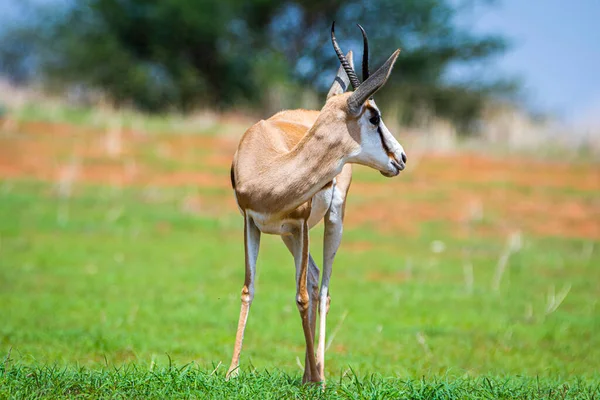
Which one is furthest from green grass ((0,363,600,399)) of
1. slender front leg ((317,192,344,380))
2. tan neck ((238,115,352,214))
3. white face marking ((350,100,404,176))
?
white face marking ((350,100,404,176))

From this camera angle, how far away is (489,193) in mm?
18703

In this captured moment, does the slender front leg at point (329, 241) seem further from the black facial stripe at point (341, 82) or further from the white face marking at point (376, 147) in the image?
the white face marking at point (376, 147)

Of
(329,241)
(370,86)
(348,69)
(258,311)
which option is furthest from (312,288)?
(258,311)

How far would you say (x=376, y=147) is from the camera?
16.1 ft

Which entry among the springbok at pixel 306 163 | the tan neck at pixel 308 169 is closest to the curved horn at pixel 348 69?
the springbok at pixel 306 163

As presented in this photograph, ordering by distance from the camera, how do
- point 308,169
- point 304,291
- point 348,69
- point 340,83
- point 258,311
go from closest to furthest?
point 308,169
point 348,69
point 304,291
point 340,83
point 258,311

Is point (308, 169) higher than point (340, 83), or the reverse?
point (340, 83)

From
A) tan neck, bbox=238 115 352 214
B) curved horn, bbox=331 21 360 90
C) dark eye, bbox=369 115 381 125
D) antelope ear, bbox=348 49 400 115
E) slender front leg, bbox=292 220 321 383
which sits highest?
curved horn, bbox=331 21 360 90

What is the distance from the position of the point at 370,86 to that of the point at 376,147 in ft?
1.32

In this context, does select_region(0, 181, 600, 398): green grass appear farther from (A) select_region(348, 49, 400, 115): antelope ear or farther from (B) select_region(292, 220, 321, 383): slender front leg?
(A) select_region(348, 49, 400, 115): antelope ear

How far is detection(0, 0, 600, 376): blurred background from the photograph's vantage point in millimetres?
7969

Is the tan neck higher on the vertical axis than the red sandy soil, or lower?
lower

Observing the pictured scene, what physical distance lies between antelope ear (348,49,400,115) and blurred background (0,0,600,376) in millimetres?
2245

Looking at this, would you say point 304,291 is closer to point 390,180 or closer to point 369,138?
point 369,138
